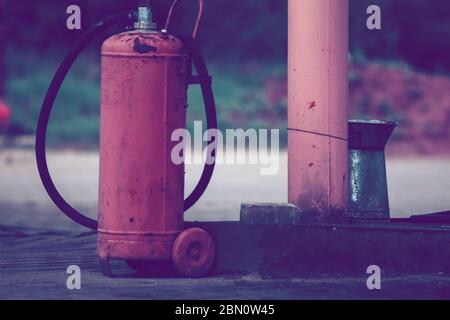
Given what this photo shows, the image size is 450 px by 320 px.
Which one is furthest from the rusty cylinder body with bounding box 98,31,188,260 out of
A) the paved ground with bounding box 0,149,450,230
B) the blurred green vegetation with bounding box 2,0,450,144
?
the blurred green vegetation with bounding box 2,0,450,144

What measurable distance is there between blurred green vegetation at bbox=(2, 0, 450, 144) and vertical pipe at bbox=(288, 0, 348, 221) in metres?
16.9

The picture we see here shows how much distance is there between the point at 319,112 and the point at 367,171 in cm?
51

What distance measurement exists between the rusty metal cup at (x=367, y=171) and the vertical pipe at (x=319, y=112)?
0.69 feet

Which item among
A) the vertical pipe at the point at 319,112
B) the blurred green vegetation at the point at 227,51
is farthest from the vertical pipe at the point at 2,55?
the vertical pipe at the point at 319,112

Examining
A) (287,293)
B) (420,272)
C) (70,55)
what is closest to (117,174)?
(70,55)

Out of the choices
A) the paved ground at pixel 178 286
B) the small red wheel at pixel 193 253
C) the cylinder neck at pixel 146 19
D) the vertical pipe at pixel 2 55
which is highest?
the vertical pipe at pixel 2 55

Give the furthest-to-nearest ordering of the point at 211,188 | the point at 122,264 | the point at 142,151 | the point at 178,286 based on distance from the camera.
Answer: the point at 211,188 < the point at 122,264 < the point at 142,151 < the point at 178,286

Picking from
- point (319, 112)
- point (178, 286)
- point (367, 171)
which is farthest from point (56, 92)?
point (367, 171)

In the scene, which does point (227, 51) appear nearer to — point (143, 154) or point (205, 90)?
point (205, 90)

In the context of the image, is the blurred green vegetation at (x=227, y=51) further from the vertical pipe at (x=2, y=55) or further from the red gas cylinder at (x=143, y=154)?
the red gas cylinder at (x=143, y=154)

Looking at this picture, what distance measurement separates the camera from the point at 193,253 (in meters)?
6.90

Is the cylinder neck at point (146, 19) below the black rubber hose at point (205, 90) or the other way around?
the other way around

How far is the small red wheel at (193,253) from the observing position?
6.82 metres

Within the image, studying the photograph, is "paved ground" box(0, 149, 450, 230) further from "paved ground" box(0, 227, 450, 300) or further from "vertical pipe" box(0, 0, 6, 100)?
"vertical pipe" box(0, 0, 6, 100)
